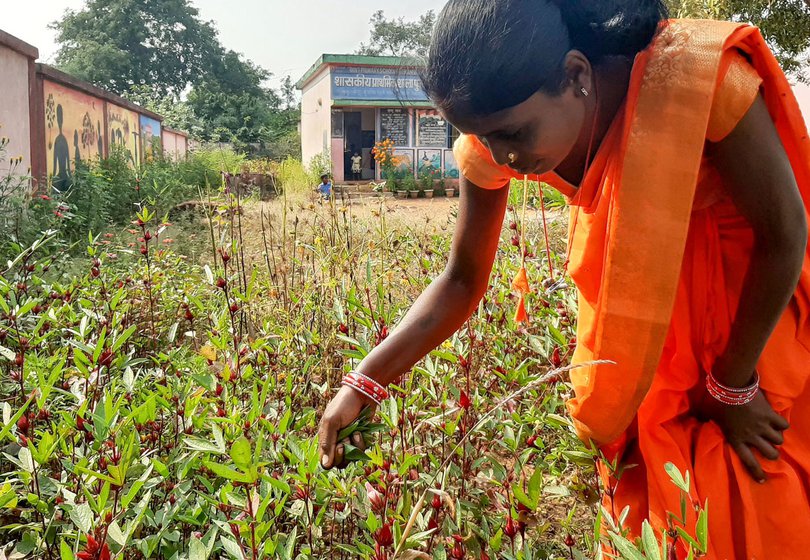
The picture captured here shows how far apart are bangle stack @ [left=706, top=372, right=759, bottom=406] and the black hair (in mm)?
556

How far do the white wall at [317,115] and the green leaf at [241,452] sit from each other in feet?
63.2

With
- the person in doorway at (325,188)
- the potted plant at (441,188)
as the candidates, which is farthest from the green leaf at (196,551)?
the potted plant at (441,188)

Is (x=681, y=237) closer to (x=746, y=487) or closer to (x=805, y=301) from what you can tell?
(x=805, y=301)

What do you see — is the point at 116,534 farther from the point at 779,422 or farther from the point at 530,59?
the point at 779,422

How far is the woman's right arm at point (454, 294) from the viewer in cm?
130

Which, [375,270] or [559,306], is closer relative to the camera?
[559,306]

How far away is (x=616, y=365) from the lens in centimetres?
103

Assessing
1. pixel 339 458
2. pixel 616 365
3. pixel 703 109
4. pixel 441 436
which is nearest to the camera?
pixel 703 109

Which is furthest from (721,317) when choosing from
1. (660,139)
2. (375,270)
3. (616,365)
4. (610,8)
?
(375,270)

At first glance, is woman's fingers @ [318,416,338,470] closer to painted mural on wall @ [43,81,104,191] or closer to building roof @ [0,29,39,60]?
building roof @ [0,29,39,60]

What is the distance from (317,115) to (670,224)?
71.1 feet

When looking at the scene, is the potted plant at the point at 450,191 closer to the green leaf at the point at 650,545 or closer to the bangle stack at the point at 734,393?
the bangle stack at the point at 734,393

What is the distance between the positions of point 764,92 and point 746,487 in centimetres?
63

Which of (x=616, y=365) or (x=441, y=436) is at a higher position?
(x=616, y=365)
